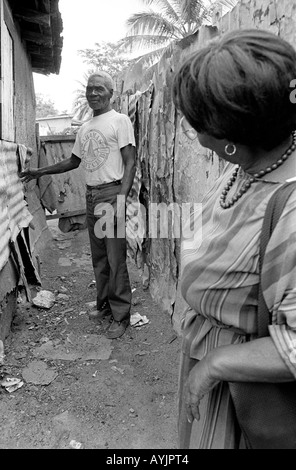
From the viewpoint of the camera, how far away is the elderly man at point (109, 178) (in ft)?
11.1

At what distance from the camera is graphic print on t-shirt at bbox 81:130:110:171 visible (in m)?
3.40

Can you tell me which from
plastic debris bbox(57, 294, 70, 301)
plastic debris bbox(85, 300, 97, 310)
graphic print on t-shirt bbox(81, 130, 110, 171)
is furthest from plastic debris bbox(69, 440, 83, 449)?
plastic debris bbox(57, 294, 70, 301)

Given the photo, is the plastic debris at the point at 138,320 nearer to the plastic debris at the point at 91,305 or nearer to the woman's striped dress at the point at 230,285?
the plastic debris at the point at 91,305

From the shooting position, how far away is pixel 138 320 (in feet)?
12.3

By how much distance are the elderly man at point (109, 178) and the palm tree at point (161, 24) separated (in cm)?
1395

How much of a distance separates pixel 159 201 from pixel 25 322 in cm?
171

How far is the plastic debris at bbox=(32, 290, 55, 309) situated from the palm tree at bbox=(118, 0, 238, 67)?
14.1 m

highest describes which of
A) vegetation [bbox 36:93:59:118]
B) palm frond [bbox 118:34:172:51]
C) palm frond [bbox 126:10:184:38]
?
palm frond [bbox 126:10:184:38]

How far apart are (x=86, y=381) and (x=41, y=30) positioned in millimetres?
5053

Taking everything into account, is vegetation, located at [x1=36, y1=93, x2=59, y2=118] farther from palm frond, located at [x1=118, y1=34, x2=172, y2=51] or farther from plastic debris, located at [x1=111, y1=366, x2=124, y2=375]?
plastic debris, located at [x1=111, y1=366, x2=124, y2=375]

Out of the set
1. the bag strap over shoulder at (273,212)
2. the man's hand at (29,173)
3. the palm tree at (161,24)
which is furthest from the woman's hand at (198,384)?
the palm tree at (161,24)

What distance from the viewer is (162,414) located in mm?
2541

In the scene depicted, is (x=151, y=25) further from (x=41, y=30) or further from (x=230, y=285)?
(x=230, y=285)
